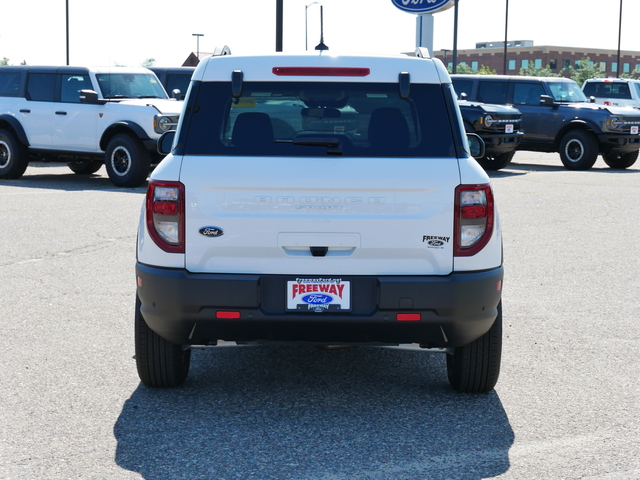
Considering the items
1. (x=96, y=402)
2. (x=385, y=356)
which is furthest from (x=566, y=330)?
(x=96, y=402)

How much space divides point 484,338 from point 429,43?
26.5m

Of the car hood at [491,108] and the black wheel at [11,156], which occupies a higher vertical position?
the car hood at [491,108]

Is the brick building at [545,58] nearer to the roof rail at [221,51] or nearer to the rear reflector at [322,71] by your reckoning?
the roof rail at [221,51]

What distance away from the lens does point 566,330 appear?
6.34 meters

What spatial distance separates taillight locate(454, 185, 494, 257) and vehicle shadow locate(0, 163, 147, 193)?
11793mm

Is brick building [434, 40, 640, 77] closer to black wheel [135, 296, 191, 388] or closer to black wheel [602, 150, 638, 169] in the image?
black wheel [602, 150, 638, 169]

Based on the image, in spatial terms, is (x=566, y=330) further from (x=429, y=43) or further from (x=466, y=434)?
(x=429, y=43)

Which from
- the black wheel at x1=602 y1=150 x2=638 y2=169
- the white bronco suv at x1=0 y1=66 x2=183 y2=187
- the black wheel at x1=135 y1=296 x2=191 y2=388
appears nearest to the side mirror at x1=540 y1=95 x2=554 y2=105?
the black wheel at x1=602 y1=150 x2=638 y2=169

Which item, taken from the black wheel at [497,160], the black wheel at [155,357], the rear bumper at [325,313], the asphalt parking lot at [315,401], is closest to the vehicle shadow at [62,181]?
the asphalt parking lot at [315,401]

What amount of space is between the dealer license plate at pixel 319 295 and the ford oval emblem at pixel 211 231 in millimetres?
402

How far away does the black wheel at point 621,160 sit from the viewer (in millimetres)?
21562

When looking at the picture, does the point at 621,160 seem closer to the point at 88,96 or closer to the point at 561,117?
the point at 561,117

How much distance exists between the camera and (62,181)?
1741 centimetres

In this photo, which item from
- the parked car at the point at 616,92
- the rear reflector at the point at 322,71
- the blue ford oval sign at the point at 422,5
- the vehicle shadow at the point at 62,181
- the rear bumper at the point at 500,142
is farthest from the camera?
the blue ford oval sign at the point at 422,5
